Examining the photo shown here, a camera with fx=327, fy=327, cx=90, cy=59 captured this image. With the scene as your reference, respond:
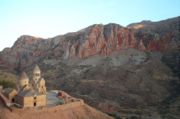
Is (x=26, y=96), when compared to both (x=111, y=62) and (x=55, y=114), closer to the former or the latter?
(x=55, y=114)

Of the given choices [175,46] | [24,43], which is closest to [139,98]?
[175,46]

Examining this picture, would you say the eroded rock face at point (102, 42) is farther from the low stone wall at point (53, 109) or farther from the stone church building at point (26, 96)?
the stone church building at point (26, 96)

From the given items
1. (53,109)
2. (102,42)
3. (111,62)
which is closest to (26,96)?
(53,109)

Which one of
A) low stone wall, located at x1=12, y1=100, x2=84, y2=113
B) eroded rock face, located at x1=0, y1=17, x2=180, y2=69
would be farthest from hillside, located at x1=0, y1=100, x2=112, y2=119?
eroded rock face, located at x1=0, y1=17, x2=180, y2=69

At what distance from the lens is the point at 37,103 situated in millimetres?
53938

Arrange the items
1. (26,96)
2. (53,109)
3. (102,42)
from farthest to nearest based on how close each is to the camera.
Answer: (102,42) → (53,109) → (26,96)

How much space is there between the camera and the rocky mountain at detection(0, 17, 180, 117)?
319 ft

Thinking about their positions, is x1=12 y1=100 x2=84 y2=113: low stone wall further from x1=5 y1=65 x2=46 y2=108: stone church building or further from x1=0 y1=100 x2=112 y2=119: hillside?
x1=5 y1=65 x2=46 y2=108: stone church building

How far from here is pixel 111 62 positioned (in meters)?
121

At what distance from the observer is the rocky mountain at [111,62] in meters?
97.1

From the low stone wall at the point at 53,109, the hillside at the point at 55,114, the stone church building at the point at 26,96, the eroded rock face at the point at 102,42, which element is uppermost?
the eroded rock face at the point at 102,42

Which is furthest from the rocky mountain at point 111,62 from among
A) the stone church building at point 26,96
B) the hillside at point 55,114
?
the stone church building at point 26,96

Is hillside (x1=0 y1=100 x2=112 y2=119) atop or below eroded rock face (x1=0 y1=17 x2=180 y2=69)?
below

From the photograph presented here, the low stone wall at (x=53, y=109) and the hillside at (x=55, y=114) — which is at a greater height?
the low stone wall at (x=53, y=109)
